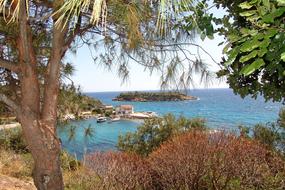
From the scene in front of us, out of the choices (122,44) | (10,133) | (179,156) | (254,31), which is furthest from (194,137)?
(10,133)

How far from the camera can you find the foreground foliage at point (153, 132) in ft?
33.7

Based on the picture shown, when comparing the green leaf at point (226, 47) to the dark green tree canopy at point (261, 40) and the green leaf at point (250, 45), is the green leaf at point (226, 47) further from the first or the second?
the green leaf at point (250, 45)

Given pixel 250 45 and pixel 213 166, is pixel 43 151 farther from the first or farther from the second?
pixel 213 166

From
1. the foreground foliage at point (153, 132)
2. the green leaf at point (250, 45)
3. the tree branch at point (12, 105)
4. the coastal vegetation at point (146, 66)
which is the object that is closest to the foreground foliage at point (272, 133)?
the coastal vegetation at point (146, 66)

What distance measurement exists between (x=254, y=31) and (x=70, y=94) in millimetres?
3772

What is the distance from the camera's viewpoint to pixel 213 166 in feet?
18.7

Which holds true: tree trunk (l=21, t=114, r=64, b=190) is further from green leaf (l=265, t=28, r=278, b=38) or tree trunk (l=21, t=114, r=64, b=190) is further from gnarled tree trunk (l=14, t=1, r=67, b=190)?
green leaf (l=265, t=28, r=278, b=38)

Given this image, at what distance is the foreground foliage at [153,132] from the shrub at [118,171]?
433cm

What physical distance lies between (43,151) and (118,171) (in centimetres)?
232

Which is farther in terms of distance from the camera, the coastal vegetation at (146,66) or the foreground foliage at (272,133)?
the foreground foliage at (272,133)

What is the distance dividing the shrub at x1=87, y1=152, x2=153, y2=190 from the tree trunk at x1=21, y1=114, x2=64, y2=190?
2.07 m

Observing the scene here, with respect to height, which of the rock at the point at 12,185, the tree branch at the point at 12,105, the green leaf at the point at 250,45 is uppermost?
the green leaf at the point at 250,45

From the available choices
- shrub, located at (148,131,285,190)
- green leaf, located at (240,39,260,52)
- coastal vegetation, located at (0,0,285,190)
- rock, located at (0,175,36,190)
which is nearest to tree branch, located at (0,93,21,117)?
coastal vegetation, located at (0,0,285,190)

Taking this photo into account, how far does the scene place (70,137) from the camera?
15.6 ft
